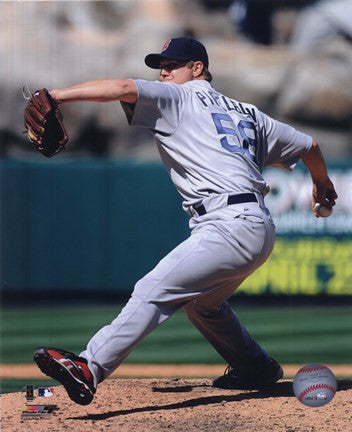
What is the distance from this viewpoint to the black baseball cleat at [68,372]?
3.45m

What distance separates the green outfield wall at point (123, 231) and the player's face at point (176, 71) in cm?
562

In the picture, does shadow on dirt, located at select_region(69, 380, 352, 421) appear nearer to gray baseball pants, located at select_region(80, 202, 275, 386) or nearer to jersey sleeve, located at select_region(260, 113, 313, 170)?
gray baseball pants, located at select_region(80, 202, 275, 386)

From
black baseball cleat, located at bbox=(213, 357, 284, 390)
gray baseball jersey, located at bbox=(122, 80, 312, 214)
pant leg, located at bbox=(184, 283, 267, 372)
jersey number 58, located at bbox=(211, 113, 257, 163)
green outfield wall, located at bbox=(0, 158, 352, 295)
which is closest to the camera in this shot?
gray baseball jersey, located at bbox=(122, 80, 312, 214)

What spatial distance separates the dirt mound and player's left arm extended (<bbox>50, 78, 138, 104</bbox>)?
3.76ft

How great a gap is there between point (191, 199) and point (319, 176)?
0.75 metres

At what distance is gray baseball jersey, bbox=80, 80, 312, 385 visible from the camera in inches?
141

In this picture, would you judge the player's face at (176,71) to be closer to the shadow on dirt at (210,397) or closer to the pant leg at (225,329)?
the pant leg at (225,329)

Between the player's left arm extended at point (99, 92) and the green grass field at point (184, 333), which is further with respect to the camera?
the green grass field at point (184, 333)

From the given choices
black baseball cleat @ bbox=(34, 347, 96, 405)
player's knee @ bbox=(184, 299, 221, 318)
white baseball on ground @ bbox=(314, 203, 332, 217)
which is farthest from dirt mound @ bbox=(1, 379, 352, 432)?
white baseball on ground @ bbox=(314, 203, 332, 217)

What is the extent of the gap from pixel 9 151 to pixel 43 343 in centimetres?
569

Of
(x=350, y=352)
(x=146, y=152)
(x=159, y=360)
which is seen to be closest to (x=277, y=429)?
(x=159, y=360)

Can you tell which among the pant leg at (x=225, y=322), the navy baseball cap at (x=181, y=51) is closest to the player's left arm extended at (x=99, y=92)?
the navy baseball cap at (x=181, y=51)

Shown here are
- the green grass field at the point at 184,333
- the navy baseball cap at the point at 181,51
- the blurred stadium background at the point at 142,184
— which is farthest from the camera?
the blurred stadium background at the point at 142,184

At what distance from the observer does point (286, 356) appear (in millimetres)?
6676
